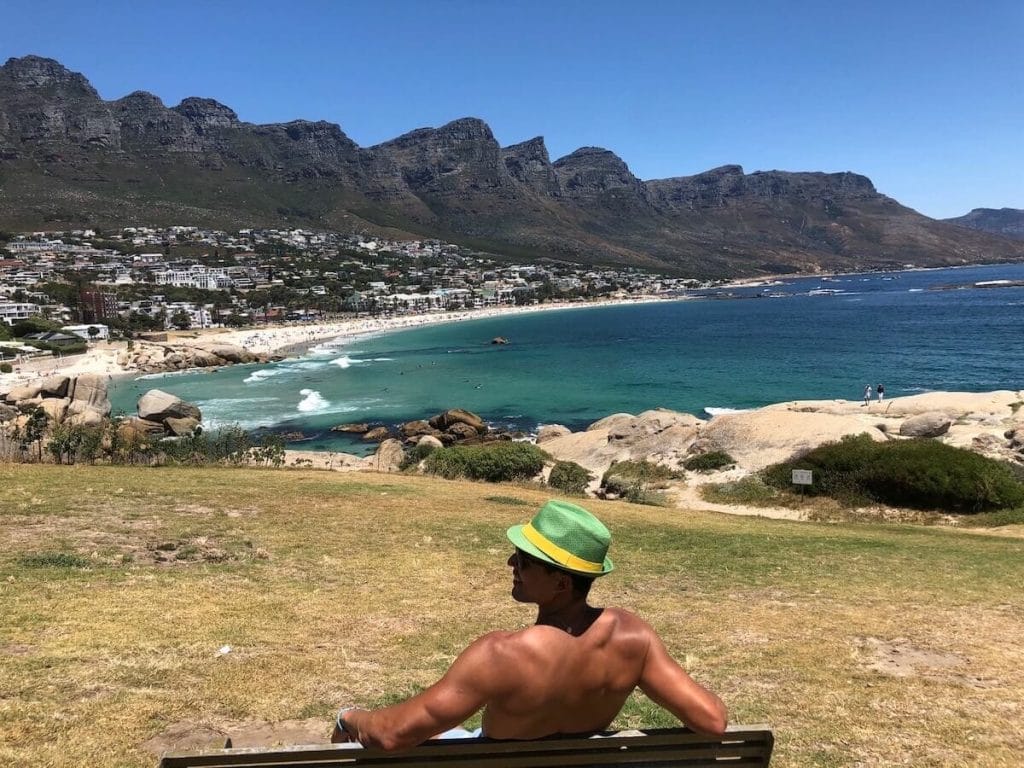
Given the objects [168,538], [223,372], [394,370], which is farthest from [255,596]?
[223,372]

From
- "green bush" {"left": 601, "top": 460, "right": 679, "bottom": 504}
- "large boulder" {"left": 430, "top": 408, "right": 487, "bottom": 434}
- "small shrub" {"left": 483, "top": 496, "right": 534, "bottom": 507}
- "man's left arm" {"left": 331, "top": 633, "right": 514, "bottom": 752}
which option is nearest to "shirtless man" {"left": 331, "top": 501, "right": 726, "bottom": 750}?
"man's left arm" {"left": 331, "top": 633, "right": 514, "bottom": 752}

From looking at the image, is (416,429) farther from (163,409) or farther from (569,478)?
(569,478)

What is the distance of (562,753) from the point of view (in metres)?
2.61

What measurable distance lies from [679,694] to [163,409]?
46.4 meters

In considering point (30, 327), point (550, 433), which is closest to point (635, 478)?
point (550, 433)

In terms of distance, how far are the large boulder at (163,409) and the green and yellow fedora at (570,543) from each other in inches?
1799

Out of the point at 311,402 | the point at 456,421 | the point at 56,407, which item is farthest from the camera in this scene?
the point at 311,402

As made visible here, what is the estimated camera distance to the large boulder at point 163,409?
42.6 metres

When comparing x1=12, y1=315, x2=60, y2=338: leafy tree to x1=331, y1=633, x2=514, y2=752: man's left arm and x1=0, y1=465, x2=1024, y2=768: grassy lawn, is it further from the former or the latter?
x1=331, y1=633, x2=514, y2=752: man's left arm

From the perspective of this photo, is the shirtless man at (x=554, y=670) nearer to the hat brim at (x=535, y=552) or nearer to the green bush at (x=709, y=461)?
the hat brim at (x=535, y=552)

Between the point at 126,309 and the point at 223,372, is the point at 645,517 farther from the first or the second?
the point at 126,309

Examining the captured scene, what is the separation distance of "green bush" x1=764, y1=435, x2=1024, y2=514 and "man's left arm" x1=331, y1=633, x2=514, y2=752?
2136 cm

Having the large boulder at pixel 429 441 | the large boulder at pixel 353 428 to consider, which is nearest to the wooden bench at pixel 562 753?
the large boulder at pixel 429 441

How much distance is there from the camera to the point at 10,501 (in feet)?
35.3
